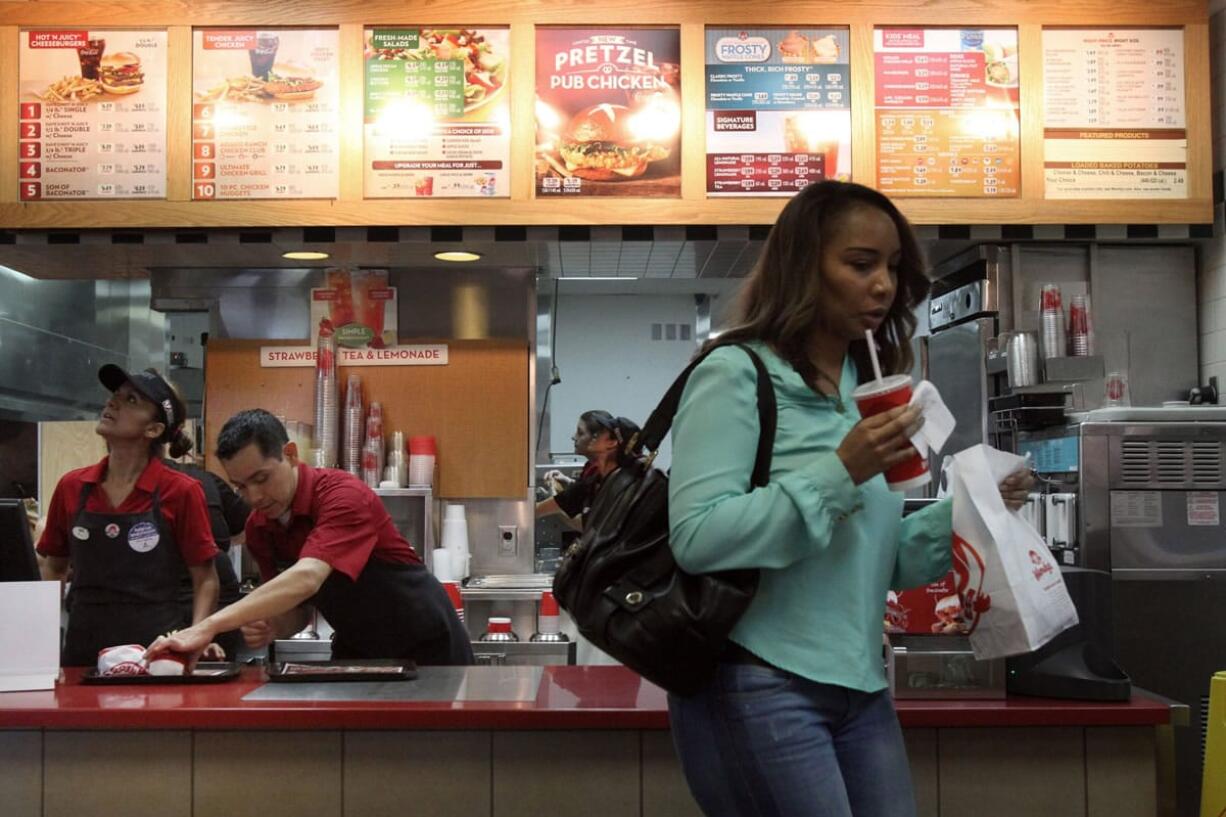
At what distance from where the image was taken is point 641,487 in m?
1.62

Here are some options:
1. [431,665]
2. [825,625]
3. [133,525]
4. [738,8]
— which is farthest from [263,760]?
[738,8]

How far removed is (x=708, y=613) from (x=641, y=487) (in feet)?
0.66

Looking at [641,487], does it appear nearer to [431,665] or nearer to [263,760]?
[263,760]

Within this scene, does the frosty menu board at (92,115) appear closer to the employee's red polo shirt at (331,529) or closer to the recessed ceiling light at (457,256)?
the recessed ceiling light at (457,256)

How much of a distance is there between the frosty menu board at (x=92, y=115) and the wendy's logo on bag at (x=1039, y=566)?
3666mm

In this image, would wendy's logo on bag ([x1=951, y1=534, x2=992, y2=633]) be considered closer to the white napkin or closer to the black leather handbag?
the white napkin

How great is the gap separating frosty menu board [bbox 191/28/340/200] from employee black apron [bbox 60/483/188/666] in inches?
59.5

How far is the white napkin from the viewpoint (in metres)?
1.56

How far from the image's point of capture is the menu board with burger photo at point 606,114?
4441 millimetres

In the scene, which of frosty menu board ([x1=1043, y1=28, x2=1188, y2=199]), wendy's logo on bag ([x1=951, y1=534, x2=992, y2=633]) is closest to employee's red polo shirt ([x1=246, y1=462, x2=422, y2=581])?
wendy's logo on bag ([x1=951, y1=534, x2=992, y2=633])

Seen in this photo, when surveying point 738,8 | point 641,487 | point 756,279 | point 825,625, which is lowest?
point 825,625

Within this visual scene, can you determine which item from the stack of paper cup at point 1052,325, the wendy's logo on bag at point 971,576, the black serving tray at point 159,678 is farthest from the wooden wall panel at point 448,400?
the wendy's logo on bag at point 971,576

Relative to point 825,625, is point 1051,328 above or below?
above

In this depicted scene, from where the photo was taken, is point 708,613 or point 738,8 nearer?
point 708,613
